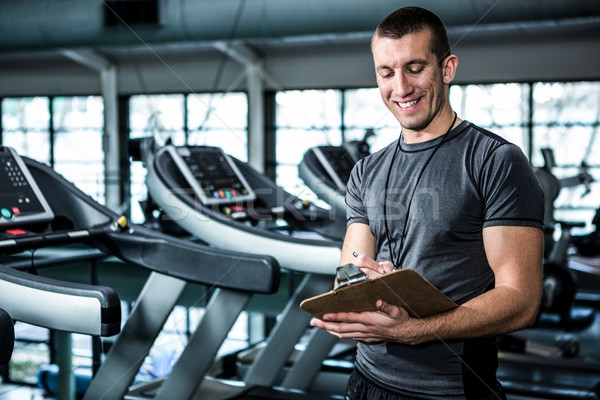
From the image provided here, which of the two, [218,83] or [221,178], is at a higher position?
[218,83]

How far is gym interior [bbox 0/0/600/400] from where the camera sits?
2.04 m

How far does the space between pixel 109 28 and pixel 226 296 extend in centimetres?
498

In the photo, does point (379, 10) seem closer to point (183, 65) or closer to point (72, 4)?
point (72, 4)

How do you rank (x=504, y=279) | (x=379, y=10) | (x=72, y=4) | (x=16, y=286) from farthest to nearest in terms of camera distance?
(x=72, y=4)
(x=379, y=10)
(x=16, y=286)
(x=504, y=279)

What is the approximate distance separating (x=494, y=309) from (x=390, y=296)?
0.16 m

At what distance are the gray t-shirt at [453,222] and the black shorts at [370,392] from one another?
1 centimetres

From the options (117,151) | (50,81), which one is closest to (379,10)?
(117,151)

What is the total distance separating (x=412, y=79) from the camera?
108 centimetres

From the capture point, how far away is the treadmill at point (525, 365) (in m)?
3.03

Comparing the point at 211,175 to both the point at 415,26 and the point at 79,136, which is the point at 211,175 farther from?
the point at 79,136

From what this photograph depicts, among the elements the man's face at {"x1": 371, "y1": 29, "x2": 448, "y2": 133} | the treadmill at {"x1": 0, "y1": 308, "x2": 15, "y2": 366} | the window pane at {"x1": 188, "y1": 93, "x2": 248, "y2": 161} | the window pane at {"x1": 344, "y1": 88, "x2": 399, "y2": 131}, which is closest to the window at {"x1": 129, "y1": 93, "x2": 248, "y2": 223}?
the window pane at {"x1": 188, "y1": 93, "x2": 248, "y2": 161}

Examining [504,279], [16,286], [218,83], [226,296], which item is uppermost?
[218,83]

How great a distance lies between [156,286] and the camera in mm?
2129

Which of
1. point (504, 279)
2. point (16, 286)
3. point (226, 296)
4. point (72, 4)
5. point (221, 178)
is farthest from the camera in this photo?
point (72, 4)
